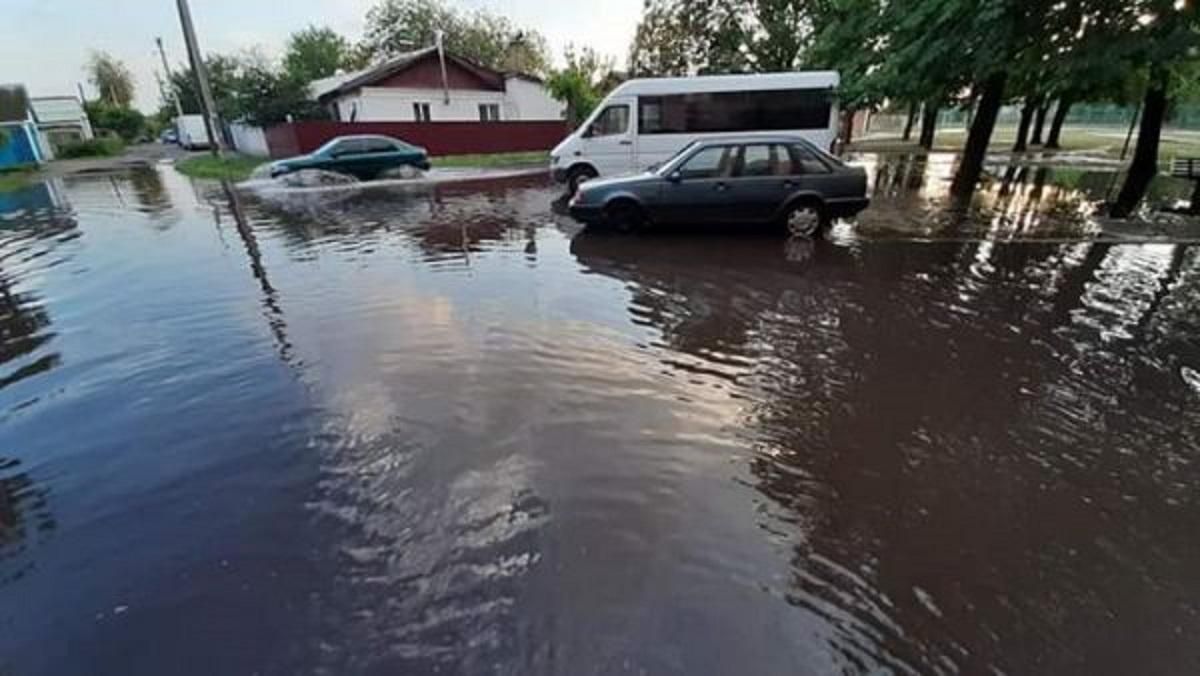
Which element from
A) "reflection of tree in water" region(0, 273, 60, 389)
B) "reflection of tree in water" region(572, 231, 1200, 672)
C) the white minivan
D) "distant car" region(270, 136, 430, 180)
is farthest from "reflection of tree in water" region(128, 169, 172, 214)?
"reflection of tree in water" region(572, 231, 1200, 672)

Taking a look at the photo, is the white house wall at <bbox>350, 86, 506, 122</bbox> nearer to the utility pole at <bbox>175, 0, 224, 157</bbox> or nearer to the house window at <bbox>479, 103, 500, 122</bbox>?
the house window at <bbox>479, 103, 500, 122</bbox>

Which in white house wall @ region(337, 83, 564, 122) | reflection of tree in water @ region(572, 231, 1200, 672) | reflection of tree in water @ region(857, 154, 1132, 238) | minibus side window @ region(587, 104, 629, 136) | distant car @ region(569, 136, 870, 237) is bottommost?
reflection of tree in water @ region(857, 154, 1132, 238)

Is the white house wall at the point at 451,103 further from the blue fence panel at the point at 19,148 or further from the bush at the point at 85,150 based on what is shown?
the bush at the point at 85,150

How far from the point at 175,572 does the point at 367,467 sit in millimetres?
1064

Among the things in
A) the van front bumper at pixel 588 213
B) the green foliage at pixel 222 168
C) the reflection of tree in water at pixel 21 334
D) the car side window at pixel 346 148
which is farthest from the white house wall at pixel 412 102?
the reflection of tree in water at pixel 21 334

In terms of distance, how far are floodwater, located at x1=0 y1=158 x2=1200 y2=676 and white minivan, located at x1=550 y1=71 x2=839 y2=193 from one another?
759cm

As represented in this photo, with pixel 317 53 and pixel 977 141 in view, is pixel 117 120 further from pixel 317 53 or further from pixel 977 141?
pixel 977 141

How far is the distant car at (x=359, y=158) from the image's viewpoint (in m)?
19.3

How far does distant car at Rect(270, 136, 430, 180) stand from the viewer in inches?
761

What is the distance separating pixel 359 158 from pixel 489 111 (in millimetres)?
16127

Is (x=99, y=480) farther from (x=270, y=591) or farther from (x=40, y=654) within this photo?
(x=270, y=591)

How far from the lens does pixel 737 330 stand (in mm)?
6098

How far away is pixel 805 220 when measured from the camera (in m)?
9.92

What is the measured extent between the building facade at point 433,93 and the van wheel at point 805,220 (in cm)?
2546
